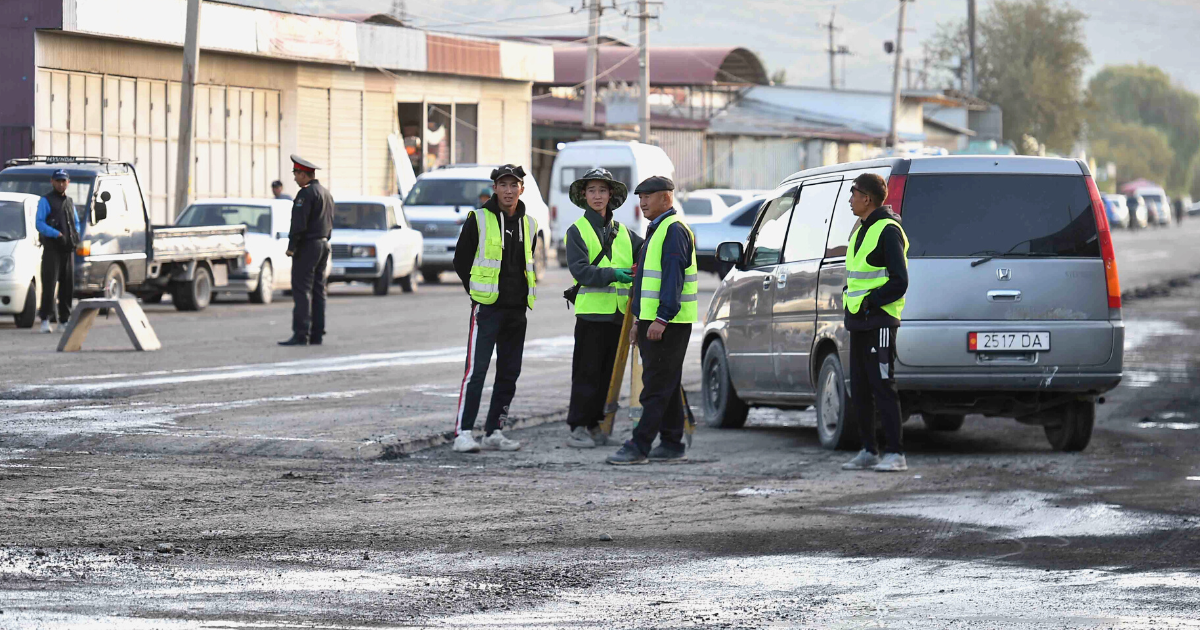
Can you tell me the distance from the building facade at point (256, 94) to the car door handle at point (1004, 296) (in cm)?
2585

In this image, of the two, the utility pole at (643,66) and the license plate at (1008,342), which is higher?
the utility pole at (643,66)

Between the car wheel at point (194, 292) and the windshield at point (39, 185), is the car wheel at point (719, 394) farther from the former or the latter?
the car wheel at point (194, 292)

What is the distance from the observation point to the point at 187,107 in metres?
30.4

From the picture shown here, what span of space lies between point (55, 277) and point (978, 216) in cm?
1285

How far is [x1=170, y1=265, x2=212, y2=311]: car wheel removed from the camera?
2528 centimetres

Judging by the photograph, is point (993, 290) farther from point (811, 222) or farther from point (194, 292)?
point (194, 292)

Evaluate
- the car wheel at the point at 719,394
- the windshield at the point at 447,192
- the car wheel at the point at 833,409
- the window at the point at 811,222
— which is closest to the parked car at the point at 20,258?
the car wheel at the point at 719,394

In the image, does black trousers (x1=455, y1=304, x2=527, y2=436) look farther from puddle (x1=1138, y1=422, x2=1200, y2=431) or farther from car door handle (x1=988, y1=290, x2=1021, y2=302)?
puddle (x1=1138, y1=422, x2=1200, y2=431)

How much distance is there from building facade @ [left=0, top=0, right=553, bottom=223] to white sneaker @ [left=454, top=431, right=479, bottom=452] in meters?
24.6

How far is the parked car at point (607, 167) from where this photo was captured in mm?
39344

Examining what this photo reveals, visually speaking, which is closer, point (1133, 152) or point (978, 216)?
point (978, 216)

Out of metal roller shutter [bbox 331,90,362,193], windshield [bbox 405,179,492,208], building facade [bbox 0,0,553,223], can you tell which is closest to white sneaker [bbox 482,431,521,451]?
windshield [bbox 405,179,492,208]

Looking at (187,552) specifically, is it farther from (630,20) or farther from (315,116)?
(630,20)

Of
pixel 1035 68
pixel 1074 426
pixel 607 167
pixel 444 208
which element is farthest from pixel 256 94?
pixel 1035 68
